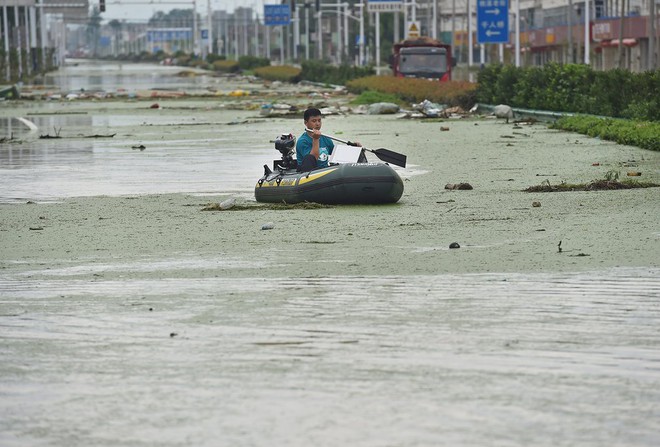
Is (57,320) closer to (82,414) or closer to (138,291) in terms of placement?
(138,291)

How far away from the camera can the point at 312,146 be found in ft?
57.3

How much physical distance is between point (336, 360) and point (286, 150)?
9458 mm

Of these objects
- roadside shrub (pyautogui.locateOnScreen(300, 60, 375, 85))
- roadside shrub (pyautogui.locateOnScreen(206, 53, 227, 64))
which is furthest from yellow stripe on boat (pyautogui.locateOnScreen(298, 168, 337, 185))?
roadside shrub (pyautogui.locateOnScreen(206, 53, 227, 64))

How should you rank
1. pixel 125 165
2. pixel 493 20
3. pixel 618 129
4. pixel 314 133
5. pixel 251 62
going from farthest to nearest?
1. pixel 251 62
2. pixel 493 20
3. pixel 618 129
4. pixel 125 165
5. pixel 314 133

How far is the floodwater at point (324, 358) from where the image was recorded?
277 inches

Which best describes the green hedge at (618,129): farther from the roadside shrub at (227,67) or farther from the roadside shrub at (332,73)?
the roadside shrub at (227,67)

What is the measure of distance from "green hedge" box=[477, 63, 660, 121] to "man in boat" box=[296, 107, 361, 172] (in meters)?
15.5

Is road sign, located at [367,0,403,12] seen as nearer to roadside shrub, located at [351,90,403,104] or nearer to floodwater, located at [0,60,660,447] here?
roadside shrub, located at [351,90,403,104]

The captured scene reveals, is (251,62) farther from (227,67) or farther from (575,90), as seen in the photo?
(575,90)

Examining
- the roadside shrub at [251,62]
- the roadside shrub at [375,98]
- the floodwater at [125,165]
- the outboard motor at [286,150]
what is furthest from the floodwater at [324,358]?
the roadside shrub at [251,62]

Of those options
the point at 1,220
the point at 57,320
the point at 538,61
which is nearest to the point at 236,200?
the point at 1,220

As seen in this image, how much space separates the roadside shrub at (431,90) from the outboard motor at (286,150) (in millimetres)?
32265

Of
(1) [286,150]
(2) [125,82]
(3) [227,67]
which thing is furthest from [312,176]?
(3) [227,67]

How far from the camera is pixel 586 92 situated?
129ft
